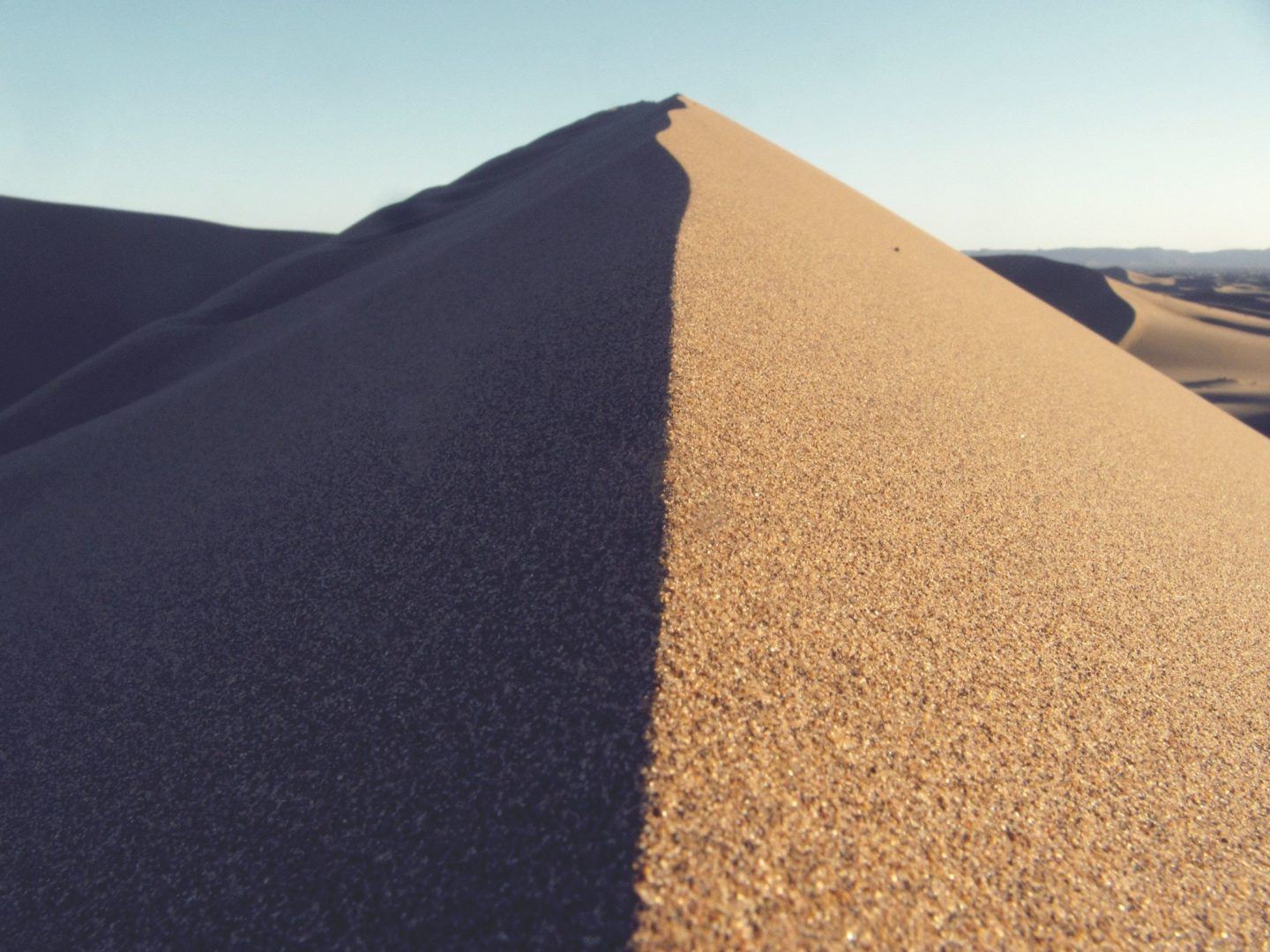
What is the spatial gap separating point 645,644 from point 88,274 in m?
7.46

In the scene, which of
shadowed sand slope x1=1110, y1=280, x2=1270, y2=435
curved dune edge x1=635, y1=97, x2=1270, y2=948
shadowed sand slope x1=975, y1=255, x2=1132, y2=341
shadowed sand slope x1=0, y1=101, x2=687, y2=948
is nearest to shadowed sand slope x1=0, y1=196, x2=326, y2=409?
shadowed sand slope x1=0, y1=101, x2=687, y2=948

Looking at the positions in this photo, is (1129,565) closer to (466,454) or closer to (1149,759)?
(1149,759)

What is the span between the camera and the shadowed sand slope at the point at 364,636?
1.03 m

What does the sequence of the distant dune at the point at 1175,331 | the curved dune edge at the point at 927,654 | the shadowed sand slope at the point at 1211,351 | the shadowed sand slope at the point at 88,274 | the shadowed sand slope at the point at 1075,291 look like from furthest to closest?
the shadowed sand slope at the point at 1075,291 → the distant dune at the point at 1175,331 → the shadowed sand slope at the point at 1211,351 → the shadowed sand slope at the point at 88,274 → the curved dune edge at the point at 927,654

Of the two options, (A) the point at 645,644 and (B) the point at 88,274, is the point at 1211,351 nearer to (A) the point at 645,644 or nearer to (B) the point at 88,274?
(A) the point at 645,644

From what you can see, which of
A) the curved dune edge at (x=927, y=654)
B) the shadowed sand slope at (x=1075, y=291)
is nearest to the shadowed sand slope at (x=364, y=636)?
the curved dune edge at (x=927, y=654)

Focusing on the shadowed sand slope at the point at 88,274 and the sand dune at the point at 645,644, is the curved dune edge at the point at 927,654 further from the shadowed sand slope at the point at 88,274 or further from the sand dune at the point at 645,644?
the shadowed sand slope at the point at 88,274

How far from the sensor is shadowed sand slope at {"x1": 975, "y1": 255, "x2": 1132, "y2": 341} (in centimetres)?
1133

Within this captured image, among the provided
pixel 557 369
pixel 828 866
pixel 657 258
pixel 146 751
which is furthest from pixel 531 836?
pixel 657 258

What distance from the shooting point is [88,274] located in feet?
21.4

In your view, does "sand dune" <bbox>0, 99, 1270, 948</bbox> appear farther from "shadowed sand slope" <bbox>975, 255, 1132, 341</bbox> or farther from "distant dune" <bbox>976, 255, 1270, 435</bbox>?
"shadowed sand slope" <bbox>975, 255, 1132, 341</bbox>

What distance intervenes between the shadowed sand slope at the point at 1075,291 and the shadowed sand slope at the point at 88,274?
11.5 m

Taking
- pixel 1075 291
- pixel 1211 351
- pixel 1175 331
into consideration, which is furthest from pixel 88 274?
pixel 1075 291

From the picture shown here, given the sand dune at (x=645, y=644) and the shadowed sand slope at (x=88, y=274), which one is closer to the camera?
the sand dune at (x=645, y=644)
